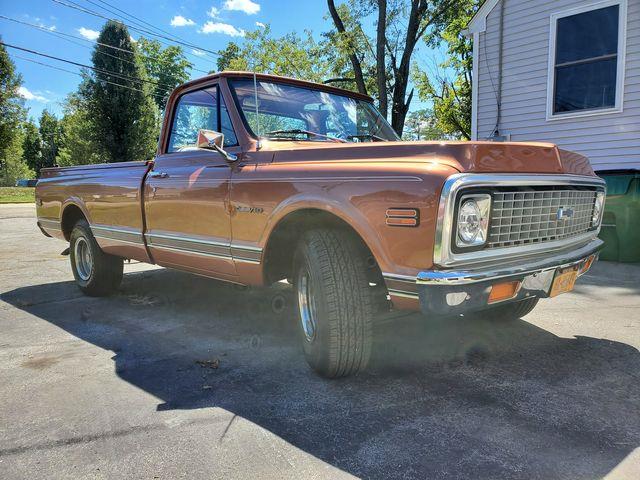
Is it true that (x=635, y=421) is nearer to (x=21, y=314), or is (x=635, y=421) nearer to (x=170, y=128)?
(x=170, y=128)

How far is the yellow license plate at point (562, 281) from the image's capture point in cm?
272

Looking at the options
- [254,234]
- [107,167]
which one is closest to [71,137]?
[107,167]

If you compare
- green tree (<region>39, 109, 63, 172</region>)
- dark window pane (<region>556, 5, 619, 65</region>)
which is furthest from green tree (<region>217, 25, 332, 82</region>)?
green tree (<region>39, 109, 63, 172</region>)

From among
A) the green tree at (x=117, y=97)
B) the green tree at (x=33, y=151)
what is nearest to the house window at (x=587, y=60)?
the green tree at (x=117, y=97)

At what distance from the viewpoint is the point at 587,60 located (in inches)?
315

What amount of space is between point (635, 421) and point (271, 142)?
267 cm

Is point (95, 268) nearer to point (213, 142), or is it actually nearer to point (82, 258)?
point (82, 258)

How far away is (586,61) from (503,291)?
24.0 ft

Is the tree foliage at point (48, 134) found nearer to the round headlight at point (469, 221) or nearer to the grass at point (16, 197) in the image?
the grass at point (16, 197)

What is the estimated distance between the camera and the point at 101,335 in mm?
3873

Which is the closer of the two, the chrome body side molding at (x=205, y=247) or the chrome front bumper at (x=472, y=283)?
the chrome front bumper at (x=472, y=283)

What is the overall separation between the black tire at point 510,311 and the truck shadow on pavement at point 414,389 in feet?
0.22

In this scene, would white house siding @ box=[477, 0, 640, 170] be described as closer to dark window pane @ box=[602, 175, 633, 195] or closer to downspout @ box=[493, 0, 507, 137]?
downspout @ box=[493, 0, 507, 137]

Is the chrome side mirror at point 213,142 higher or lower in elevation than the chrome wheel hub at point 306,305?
higher
